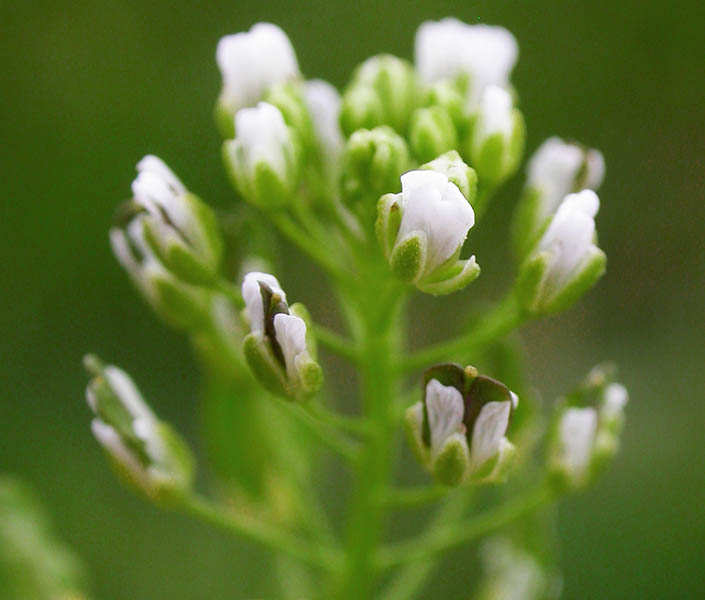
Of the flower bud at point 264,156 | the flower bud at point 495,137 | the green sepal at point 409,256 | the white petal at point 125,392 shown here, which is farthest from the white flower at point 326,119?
the white petal at point 125,392

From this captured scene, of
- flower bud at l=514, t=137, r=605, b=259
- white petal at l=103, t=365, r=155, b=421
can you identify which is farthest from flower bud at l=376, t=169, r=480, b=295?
white petal at l=103, t=365, r=155, b=421

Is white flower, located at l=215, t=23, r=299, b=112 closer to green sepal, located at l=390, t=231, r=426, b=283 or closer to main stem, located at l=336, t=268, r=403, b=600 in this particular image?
main stem, located at l=336, t=268, r=403, b=600

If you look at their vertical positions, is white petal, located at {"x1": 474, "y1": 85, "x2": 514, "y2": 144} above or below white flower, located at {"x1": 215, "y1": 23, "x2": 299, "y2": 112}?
below

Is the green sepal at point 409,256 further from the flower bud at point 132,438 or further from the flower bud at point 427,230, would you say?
the flower bud at point 132,438

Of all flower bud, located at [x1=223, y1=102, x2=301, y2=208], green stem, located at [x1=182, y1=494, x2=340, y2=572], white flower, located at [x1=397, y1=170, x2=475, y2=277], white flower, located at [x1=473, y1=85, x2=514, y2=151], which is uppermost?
white flower, located at [x1=473, y1=85, x2=514, y2=151]

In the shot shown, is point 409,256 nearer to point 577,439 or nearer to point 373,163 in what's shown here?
point 373,163

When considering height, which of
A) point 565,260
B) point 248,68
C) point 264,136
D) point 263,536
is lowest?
point 263,536

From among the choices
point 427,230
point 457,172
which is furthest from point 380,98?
point 427,230
